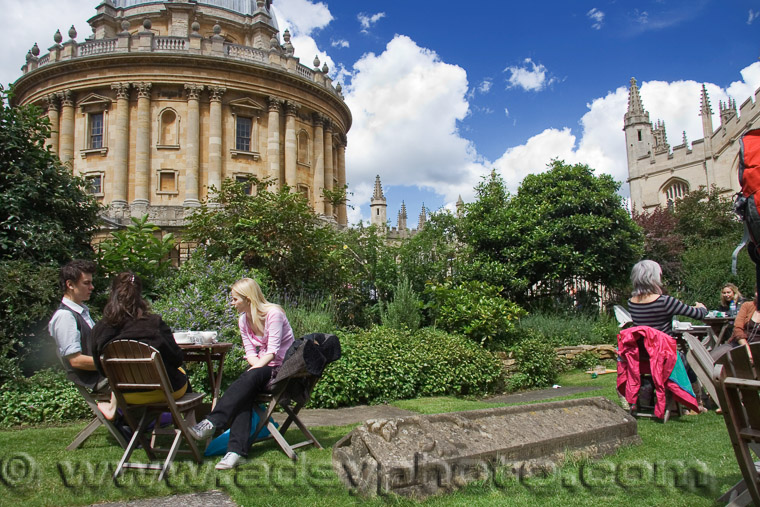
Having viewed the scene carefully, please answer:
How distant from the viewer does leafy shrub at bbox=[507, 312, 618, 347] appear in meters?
13.8

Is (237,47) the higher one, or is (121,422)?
(237,47)

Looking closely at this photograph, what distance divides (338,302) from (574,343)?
6182mm

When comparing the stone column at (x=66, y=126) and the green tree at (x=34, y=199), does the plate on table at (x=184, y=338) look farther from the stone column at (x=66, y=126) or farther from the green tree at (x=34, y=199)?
the stone column at (x=66, y=126)

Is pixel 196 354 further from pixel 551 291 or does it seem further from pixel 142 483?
pixel 551 291

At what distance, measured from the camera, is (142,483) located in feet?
13.6

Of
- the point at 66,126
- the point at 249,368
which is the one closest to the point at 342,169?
the point at 66,126

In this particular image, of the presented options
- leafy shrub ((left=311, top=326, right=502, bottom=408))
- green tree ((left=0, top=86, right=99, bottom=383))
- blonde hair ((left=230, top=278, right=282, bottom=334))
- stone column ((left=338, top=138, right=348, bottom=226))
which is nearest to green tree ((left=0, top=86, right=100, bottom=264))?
A: green tree ((left=0, top=86, right=99, bottom=383))

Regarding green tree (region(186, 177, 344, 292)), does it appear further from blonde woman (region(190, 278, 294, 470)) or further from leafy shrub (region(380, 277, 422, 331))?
blonde woman (region(190, 278, 294, 470))

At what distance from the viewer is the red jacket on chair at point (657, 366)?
6.01m

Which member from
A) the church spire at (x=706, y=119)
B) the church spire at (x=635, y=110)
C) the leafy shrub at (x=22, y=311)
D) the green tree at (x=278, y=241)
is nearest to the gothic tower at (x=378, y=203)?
the church spire at (x=635, y=110)

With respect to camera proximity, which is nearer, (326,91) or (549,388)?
(549,388)

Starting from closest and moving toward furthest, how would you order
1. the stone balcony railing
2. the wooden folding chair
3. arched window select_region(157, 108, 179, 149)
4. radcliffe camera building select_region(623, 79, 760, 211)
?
the wooden folding chair → the stone balcony railing → arched window select_region(157, 108, 179, 149) → radcliffe camera building select_region(623, 79, 760, 211)

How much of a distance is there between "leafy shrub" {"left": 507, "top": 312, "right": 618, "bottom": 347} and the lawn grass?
8.33m

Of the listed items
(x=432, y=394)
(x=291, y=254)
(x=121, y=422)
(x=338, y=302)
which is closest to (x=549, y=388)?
(x=432, y=394)
